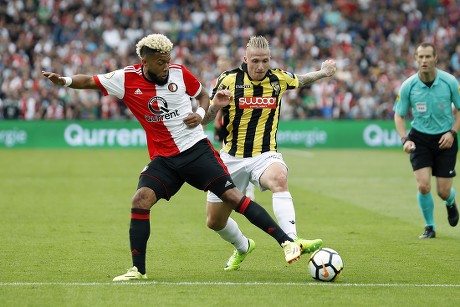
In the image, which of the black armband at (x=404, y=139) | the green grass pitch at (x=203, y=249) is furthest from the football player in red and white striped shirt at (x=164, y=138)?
the black armband at (x=404, y=139)

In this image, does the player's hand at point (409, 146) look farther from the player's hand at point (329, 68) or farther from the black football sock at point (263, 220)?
the black football sock at point (263, 220)

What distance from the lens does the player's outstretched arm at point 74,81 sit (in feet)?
26.4

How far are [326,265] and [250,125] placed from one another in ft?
6.18

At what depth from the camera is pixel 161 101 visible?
832cm

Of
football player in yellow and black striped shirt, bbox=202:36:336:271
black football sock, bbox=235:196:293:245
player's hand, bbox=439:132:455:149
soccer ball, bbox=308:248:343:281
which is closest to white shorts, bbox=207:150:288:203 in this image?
football player in yellow and black striped shirt, bbox=202:36:336:271

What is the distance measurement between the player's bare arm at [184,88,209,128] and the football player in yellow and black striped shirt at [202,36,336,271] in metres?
0.43

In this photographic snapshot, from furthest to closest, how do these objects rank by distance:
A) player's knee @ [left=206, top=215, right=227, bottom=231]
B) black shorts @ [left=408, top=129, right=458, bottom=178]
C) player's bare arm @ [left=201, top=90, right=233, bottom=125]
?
black shorts @ [left=408, top=129, right=458, bottom=178]
player's knee @ [left=206, top=215, right=227, bottom=231]
player's bare arm @ [left=201, top=90, right=233, bottom=125]

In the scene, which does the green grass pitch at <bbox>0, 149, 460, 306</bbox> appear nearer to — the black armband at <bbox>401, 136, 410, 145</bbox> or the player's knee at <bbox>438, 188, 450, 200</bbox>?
the player's knee at <bbox>438, 188, 450, 200</bbox>

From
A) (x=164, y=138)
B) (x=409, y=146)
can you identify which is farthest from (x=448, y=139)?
(x=164, y=138)

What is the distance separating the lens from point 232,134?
30.6 feet

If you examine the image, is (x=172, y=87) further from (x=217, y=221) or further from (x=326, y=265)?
(x=326, y=265)

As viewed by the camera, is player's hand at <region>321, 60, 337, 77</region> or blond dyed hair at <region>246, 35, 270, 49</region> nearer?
blond dyed hair at <region>246, 35, 270, 49</region>

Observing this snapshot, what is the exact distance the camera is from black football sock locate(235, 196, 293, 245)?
8.12 m

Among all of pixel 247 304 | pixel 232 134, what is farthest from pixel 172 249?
pixel 247 304
